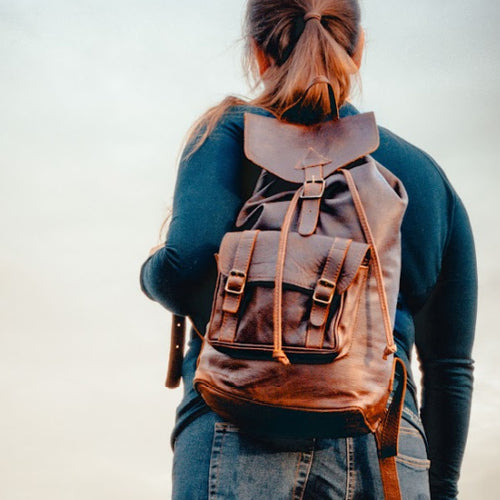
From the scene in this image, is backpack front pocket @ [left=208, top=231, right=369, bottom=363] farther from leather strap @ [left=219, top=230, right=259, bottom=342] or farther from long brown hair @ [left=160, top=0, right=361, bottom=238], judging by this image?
long brown hair @ [left=160, top=0, right=361, bottom=238]

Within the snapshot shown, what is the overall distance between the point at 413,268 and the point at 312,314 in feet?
1.02

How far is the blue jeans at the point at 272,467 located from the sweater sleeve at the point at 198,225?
0.72 ft

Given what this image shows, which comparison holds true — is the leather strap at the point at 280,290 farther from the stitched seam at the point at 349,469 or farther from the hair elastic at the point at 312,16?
the hair elastic at the point at 312,16

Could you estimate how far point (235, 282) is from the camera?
3.49ft

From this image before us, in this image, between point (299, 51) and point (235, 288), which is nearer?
point (235, 288)

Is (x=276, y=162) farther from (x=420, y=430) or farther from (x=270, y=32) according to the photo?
(x=420, y=430)

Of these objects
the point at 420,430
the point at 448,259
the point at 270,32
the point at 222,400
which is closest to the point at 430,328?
the point at 448,259

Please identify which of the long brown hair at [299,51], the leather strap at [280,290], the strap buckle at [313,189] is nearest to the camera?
the leather strap at [280,290]

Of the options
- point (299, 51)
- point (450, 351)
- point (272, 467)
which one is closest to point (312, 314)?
point (272, 467)

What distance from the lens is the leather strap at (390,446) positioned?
106cm

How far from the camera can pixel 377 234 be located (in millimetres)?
1073

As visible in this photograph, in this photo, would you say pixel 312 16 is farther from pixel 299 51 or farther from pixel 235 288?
pixel 235 288

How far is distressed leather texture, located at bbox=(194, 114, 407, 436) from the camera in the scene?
1009 mm

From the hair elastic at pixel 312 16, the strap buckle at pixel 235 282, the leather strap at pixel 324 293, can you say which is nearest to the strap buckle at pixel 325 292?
the leather strap at pixel 324 293
